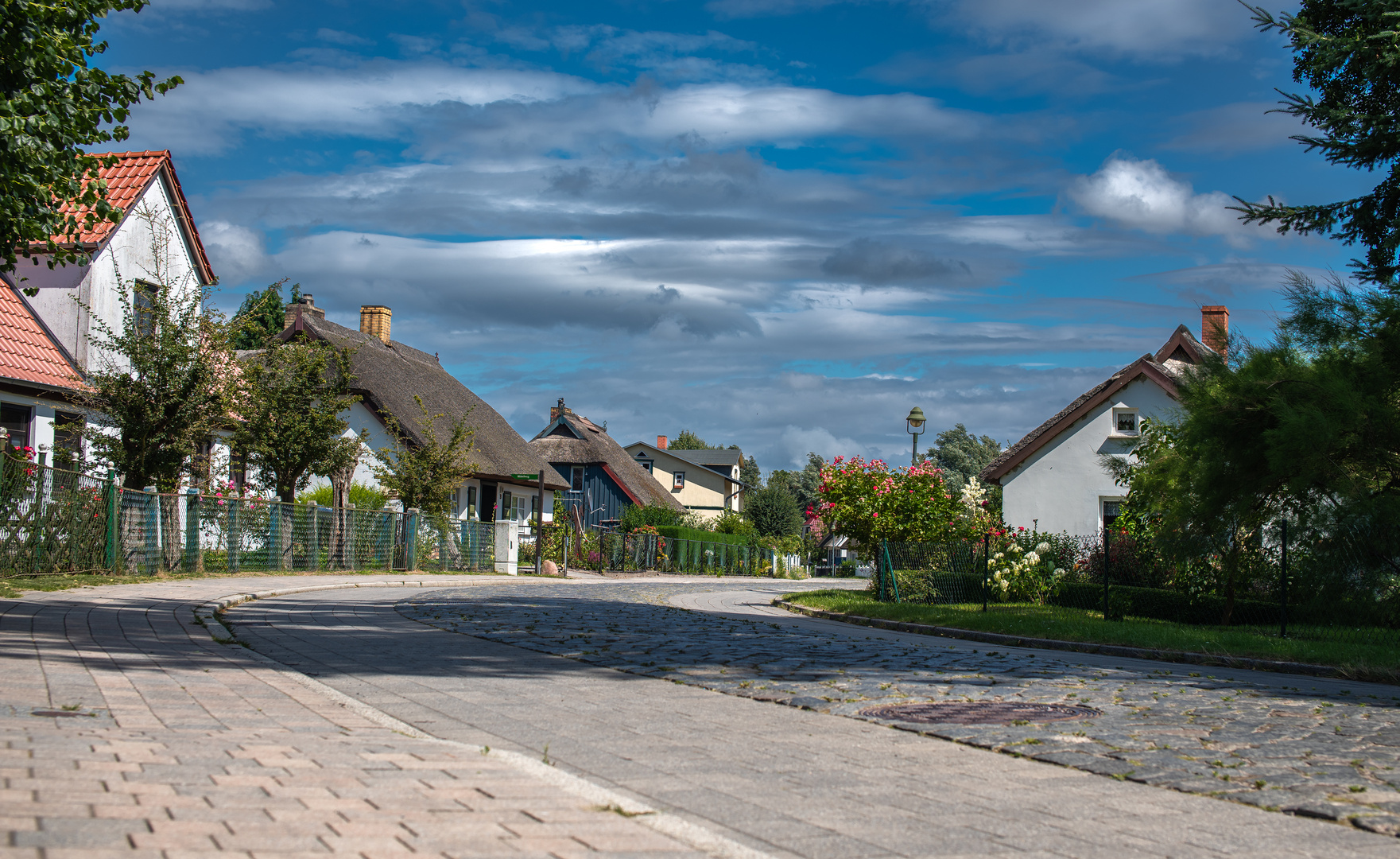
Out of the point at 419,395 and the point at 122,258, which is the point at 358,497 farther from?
the point at 122,258

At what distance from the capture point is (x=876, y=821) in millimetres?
4914

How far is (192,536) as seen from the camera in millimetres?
22547

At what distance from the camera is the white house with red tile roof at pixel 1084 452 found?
2930 centimetres

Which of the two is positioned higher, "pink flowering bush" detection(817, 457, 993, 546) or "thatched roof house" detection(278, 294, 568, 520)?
A: "thatched roof house" detection(278, 294, 568, 520)

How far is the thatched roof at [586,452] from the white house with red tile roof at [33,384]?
43565mm

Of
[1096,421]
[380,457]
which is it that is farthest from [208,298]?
[1096,421]

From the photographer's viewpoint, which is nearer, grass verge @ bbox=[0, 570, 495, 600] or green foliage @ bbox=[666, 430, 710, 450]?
grass verge @ bbox=[0, 570, 495, 600]

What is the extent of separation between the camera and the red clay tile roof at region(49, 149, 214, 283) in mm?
25859

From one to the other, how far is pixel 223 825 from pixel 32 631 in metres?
7.87

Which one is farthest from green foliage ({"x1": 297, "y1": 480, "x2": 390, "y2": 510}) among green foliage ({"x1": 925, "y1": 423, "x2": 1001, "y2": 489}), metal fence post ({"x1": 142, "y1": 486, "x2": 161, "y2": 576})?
green foliage ({"x1": 925, "y1": 423, "x2": 1001, "y2": 489})

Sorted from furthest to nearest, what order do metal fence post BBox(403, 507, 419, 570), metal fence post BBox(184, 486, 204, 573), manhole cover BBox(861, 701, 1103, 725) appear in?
metal fence post BBox(403, 507, 419, 570), metal fence post BBox(184, 486, 204, 573), manhole cover BBox(861, 701, 1103, 725)

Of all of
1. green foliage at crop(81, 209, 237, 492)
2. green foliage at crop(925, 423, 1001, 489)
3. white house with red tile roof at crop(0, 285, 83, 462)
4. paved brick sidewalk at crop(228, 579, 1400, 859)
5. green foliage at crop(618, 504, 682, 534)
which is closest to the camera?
paved brick sidewalk at crop(228, 579, 1400, 859)

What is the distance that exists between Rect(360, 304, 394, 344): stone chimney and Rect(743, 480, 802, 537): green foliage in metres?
39.1

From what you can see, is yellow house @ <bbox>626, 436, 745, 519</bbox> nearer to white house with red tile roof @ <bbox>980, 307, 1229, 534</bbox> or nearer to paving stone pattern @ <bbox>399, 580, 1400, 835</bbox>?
white house with red tile roof @ <bbox>980, 307, 1229, 534</bbox>
